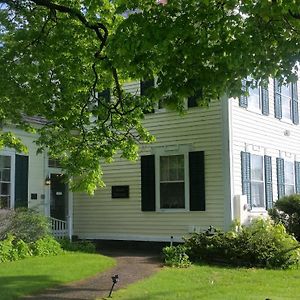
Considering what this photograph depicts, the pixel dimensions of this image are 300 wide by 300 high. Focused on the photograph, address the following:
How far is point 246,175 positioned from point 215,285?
23.6ft

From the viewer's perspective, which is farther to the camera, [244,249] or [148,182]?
[148,182]

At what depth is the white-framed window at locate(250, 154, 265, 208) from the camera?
18391 mm

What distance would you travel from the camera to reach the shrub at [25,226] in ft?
51.1

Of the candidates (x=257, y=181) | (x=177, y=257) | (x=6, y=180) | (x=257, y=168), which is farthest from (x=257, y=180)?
(x=6, y=180)

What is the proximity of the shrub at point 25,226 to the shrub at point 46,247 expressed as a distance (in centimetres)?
22

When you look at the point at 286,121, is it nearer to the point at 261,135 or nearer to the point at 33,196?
the point at 261,135

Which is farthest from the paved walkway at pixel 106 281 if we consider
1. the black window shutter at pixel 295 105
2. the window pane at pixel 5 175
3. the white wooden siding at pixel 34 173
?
the black window shutter at pixel 295 105

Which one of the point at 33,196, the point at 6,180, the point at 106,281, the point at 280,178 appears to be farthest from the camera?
the point at 280,178

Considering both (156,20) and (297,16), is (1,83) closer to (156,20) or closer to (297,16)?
(156,20)

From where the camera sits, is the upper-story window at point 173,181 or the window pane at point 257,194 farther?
the window pane at point 257,194

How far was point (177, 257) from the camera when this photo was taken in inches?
557

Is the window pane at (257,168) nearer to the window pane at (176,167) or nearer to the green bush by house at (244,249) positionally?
the window pane at (176,167)

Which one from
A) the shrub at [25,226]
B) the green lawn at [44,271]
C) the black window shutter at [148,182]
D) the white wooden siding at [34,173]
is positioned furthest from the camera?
the white wooden siding at [34,173]

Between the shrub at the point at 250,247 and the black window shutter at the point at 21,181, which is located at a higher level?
the black window shutter at the point at 21,181
